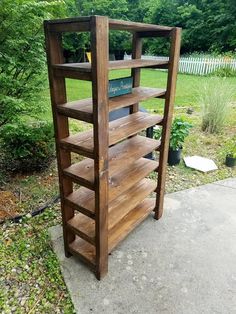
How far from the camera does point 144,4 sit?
20.8 m

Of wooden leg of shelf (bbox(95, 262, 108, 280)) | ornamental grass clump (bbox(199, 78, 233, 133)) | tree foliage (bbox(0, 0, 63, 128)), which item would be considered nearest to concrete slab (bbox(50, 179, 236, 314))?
wooden leg of shelf (bbox(95, 262, 108, 280))

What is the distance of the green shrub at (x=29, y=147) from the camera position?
265cm

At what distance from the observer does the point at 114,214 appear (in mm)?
1873

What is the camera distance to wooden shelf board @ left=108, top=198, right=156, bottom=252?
1.90 metres

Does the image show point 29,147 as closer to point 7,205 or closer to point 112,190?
point 7,205

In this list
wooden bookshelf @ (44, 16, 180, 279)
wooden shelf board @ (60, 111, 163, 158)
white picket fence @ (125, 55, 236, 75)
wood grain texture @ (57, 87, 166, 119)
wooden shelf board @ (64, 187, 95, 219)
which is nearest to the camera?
wooden bookshelf @ (44, 16, 180, 279)

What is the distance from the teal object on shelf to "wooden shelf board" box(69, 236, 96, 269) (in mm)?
1108

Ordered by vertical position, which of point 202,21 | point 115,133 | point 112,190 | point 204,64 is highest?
point 202,21

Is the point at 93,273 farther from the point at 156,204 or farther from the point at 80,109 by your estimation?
the point at 80,109

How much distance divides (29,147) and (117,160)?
1.32 meters

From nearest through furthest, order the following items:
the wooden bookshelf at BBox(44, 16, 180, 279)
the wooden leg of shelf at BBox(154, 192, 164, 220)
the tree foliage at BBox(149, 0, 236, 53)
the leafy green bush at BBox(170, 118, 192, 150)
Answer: the wooden bookshelf at BBox(44, 16, 180, 279), the wooden leg of shelf at BBox(154, 192, 164, 220), the leafy green bush at BBox(170, 118, 192, 150), the tree foliage at BBox(149, 0, 236, 53)

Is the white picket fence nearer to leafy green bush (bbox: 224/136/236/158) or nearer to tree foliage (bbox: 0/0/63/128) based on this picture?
leafy green bush (bbox: 224/136/236/158)

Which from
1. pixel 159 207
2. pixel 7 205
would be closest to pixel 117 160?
pixel 159 207

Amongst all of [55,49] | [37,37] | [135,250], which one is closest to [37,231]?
[135,250]
